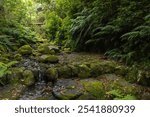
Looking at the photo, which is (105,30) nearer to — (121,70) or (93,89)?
(121,70)

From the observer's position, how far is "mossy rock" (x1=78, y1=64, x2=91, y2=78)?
7.66 metres

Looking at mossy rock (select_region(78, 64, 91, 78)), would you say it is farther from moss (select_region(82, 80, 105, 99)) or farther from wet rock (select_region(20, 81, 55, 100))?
wet rock (select_region(20, 81, 55, 100))

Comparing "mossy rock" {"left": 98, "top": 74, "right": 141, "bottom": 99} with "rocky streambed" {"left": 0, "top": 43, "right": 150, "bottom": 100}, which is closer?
"mossy rock" {"left": 98, "top": 74, "right": 141, "bottom": 99}

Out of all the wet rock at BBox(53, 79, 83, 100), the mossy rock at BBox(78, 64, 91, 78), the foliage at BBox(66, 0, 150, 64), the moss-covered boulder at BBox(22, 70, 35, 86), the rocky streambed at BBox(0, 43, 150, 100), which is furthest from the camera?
the foliage at BBox(66, 0, 150, 64)

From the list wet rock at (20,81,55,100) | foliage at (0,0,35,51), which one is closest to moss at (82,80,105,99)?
wet rock at (20,81,55,100)

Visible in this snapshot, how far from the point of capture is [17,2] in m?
14.9

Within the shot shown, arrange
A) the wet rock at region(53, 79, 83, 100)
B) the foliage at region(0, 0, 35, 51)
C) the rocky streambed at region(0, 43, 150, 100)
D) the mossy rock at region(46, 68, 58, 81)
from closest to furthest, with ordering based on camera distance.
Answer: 1. the wet rock at region(53, 79, 83, 100)
2. the rocky streambed at region(0, 43, 150, 100)
3. the mossy rock at region(46, 68, 58, 81)
4. the foliage at region(0, 0, 35, 51)

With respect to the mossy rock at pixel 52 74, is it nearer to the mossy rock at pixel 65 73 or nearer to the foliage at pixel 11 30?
the mossy rock at pixel 65 73

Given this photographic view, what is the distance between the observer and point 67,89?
Answer: 22.2 ft

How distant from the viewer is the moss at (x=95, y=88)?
21.5 ft

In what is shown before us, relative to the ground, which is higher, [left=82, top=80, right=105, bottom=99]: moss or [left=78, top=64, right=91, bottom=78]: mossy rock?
[left=78, top=64, right=91, bottom=78]: mossy rock

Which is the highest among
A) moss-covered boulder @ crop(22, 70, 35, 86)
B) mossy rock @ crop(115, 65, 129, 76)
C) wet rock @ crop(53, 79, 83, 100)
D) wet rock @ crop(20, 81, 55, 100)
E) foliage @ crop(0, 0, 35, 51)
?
foliage @ crop(0, 0, 35, 51)

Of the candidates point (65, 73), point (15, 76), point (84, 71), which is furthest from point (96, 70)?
point (15, 76)

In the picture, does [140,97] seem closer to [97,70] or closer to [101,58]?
[97,70]
